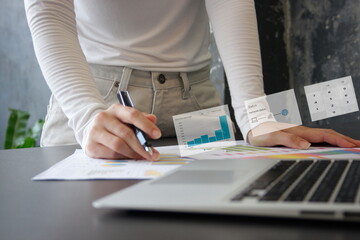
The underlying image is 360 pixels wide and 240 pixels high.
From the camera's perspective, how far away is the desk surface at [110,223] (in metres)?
0.30

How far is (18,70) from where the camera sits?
3262 millimetres

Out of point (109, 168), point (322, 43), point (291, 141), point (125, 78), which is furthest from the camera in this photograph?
point (322, 43)

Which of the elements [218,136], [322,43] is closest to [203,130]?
[218,136]

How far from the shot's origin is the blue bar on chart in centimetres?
78

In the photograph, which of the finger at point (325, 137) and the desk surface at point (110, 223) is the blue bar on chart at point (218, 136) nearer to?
the finger at point (325, 137)

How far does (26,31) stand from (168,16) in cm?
241

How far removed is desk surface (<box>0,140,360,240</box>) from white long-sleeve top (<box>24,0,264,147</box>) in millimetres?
312

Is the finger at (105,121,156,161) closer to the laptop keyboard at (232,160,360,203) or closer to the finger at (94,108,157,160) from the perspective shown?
the finger at (94,108,157,160)

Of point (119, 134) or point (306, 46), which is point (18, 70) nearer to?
point (306, 46)

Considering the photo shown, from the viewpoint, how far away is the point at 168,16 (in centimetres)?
108

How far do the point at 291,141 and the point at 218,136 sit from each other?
147 mm

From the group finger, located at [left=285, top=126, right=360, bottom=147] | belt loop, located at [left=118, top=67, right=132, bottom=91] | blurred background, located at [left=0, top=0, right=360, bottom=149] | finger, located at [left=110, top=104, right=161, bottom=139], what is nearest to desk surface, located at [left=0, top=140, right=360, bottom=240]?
finger, located at [left=110, top=104, right=161, bottom=139]

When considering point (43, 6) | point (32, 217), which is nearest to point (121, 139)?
point (32, 217)

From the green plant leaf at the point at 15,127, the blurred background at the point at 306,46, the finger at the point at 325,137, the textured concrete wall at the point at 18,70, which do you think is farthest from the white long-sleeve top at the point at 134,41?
the textured concrete wall at the point at 18,70
